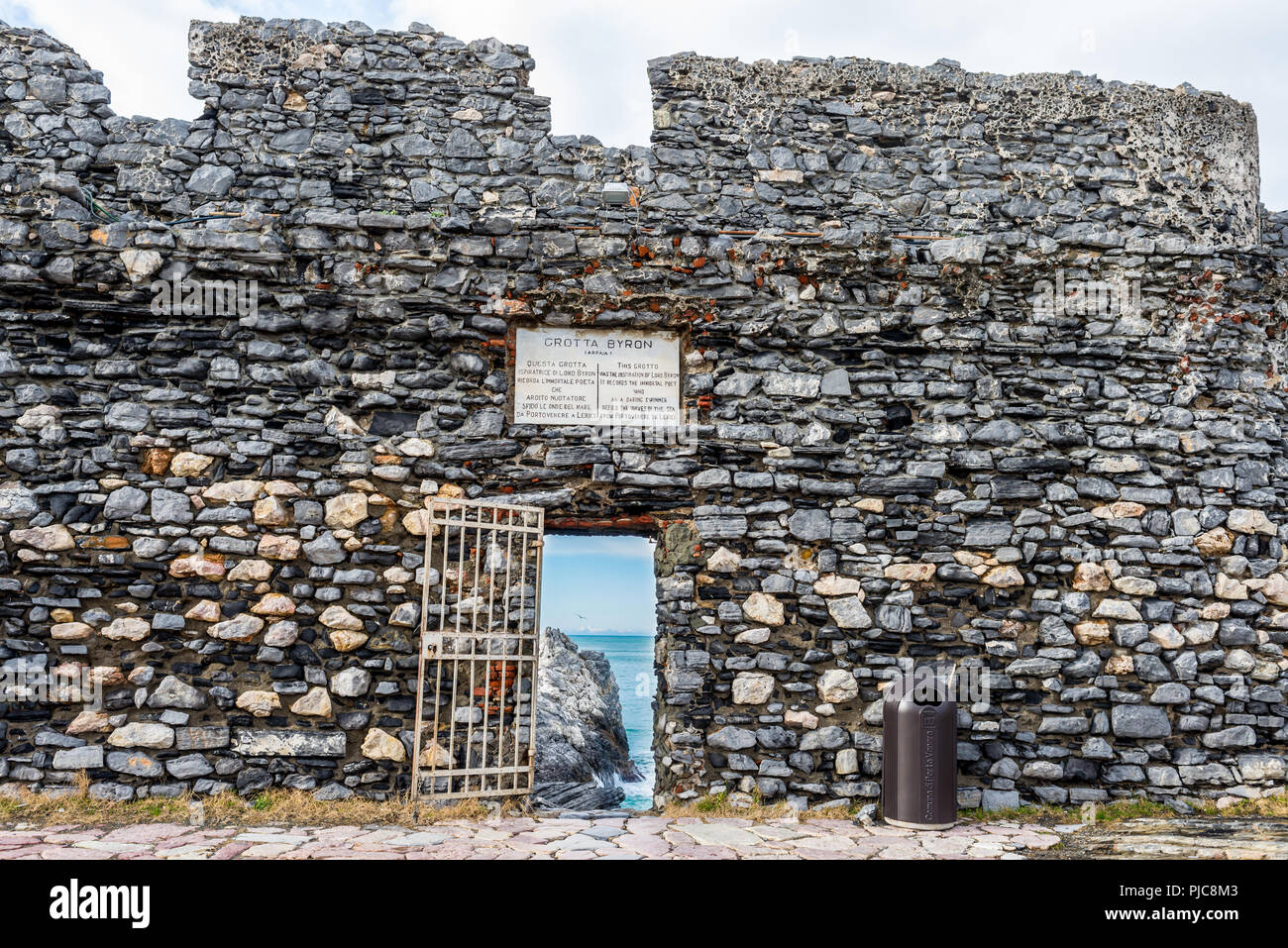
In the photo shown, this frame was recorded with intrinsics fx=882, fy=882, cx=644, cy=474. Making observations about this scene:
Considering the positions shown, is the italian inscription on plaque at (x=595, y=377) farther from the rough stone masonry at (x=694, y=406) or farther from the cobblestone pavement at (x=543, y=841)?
the cobblestone pavement at (x=543, y=841)

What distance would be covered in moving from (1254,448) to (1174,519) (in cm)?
78

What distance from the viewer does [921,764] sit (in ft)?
17.0

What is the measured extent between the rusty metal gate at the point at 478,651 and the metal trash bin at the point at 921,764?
7.24 feet

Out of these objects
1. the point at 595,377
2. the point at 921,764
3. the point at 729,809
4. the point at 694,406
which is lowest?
the point at 729,809

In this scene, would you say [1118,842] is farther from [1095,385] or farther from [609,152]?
[609,152]

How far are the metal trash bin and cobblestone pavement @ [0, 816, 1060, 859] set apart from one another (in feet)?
0.37

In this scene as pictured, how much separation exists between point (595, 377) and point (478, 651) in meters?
1.97

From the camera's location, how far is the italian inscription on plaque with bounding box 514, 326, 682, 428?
595 centimetres

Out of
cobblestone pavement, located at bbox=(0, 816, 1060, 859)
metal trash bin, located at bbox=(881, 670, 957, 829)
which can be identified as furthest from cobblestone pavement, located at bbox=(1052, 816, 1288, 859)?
metal trash bin, located at bbox=(881, 670, 957, 829)

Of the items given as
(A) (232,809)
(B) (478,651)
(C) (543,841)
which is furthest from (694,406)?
(A) (232,809)

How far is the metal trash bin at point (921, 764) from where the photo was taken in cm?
518

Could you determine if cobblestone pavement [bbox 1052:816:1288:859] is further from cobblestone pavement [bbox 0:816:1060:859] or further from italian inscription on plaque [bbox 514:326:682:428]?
italian inscription on plaque [bbox 514:326:682:428]

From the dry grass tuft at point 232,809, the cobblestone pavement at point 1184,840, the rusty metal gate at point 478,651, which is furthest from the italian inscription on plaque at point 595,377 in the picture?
the cobblestone pavement at point 1184,840

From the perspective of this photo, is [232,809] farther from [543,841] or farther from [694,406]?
[694,406]
